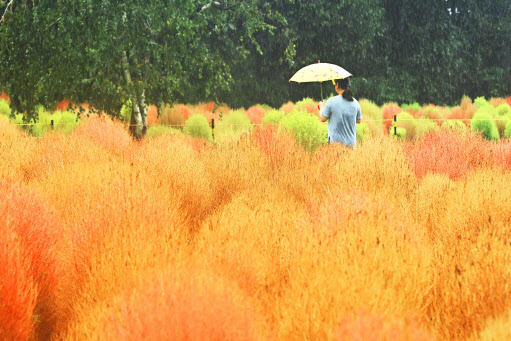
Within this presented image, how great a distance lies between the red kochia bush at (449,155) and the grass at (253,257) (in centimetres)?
107

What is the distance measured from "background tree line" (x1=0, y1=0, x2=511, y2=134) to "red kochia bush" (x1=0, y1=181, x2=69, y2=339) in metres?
5.71

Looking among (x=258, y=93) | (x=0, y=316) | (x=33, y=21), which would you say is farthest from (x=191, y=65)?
(x=258, y=93)

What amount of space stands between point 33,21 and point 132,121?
3.17 metres

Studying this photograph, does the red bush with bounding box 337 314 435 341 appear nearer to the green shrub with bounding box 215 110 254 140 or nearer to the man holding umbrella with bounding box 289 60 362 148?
the man holding umbrella with bounding box 289 60 362 148

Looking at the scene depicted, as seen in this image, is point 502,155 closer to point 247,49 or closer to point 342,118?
point 342,118

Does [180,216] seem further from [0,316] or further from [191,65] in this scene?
[191,65]

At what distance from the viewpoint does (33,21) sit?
9.95 m

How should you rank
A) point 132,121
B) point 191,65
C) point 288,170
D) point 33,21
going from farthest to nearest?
point 132,121, point 191,65, point 33,21, point 288,170

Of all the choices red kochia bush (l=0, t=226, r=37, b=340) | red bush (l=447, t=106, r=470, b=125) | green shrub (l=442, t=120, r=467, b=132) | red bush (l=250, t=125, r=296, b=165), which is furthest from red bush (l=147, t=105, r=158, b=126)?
red kochia bush (l=0, t=226, r=37, b=340)

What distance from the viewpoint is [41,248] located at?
4.05 m

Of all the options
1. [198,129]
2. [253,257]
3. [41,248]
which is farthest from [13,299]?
[198,129]

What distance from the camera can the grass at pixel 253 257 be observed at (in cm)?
272

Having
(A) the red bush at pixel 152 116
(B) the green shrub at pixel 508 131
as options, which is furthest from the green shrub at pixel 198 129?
(B) the green shrub at pixel 508 131

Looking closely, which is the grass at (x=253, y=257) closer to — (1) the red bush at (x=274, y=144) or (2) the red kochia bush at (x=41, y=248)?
(2) the red kochia bush at (x=41, y=248)
